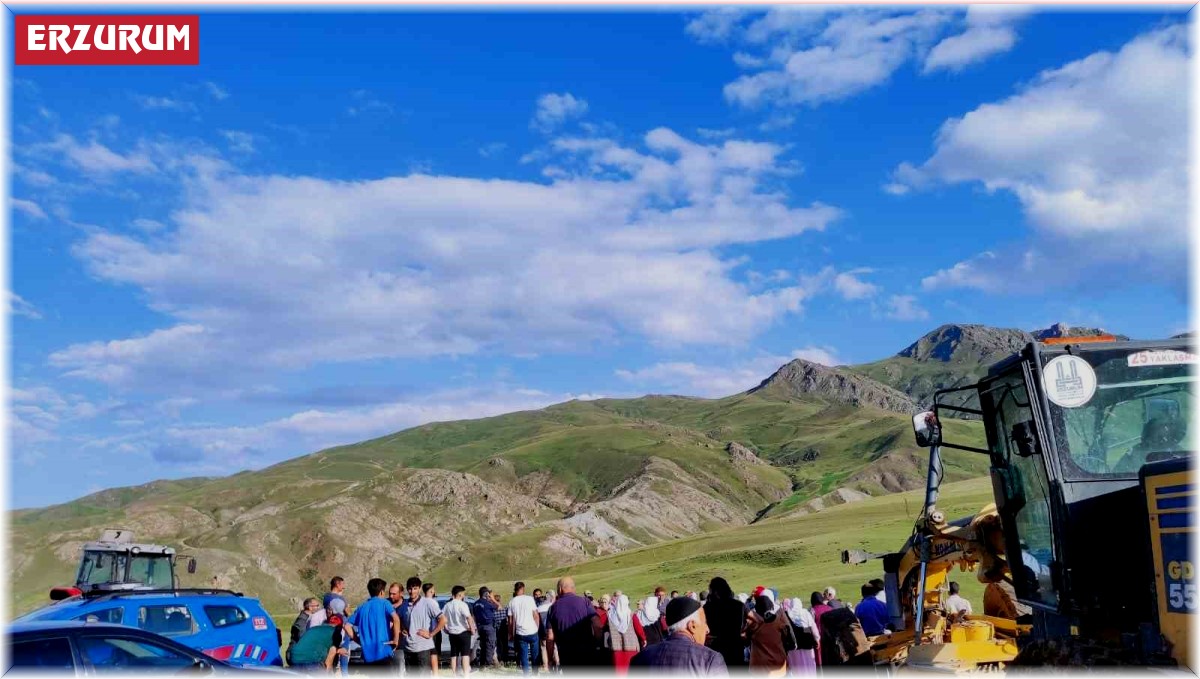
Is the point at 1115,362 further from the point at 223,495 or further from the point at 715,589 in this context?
the point at 223,495

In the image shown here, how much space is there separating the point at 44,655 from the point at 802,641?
9.43 m

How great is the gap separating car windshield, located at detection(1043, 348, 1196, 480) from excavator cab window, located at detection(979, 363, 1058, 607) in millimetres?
248

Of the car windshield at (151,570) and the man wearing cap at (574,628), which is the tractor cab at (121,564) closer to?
the car windshield at (151,570)

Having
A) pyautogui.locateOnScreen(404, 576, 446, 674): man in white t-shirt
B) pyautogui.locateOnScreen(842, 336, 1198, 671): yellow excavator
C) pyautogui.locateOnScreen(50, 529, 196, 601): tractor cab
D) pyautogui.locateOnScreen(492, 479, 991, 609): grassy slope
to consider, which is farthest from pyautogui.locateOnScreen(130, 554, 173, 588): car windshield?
pyautogui.locateOnScreen(492, 479, 991, 609): grassy slope

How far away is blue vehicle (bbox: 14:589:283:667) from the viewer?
1194 cm

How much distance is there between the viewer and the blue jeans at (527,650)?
1573 centimetres

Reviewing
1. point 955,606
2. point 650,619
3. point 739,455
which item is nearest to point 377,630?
point 650,619

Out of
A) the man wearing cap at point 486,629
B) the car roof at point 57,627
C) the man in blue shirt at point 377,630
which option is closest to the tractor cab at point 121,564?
the man wearing cap at point 486,629

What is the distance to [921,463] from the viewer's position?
154125 mm

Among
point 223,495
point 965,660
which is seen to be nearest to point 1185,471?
point 965,660

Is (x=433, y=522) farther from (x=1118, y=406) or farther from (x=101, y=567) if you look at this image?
(x=1118, y=406)

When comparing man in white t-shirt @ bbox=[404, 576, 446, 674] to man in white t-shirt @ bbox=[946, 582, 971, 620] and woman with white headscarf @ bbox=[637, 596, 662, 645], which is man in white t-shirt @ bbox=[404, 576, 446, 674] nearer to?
woman with white headscarf @ bbox=[637, 596, 662, 645]

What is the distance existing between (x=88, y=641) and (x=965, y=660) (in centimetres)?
746

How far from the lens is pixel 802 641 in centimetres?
1323
